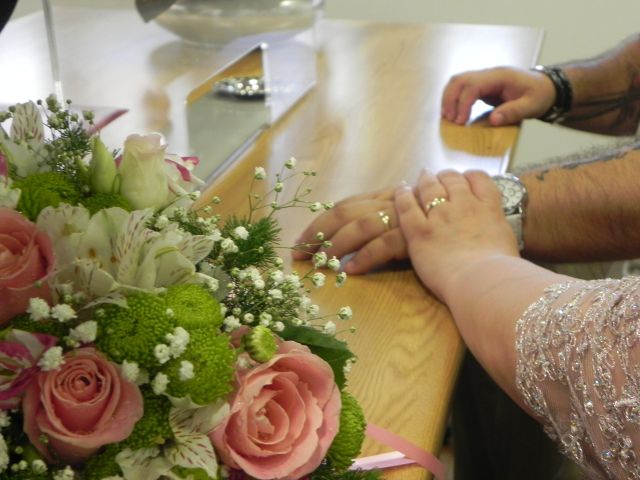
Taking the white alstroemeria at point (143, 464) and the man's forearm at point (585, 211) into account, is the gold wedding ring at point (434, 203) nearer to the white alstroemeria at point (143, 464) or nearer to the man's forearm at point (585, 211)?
the man's forearm at point (585, 211)

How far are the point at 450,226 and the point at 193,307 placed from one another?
61cm

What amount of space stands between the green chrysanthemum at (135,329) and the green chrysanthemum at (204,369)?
14mm

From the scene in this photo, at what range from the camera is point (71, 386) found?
464 mm

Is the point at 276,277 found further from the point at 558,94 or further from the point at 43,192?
the point at 558,94

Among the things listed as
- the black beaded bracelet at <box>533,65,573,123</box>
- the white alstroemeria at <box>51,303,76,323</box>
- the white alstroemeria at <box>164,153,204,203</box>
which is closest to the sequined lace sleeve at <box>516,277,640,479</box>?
the white alstroemeria at <box>164,153,204,203</box>

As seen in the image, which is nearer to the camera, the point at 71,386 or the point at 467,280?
the point at 71,386

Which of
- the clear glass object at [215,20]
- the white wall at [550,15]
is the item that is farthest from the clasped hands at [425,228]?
the white wall at [550,15]

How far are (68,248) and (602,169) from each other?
0.90 metres

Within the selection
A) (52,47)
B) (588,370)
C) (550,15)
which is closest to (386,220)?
(588,370)

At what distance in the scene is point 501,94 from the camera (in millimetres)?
1567

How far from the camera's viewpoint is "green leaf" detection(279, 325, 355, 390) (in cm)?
56

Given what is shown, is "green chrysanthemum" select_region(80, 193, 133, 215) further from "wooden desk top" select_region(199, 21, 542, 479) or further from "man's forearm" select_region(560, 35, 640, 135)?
"man's forearm" select_region(560, 35, 640, 135)

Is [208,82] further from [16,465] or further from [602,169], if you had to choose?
[16,465]

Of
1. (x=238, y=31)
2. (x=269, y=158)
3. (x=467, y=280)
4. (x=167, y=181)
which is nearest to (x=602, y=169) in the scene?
(x=467, y=280)
